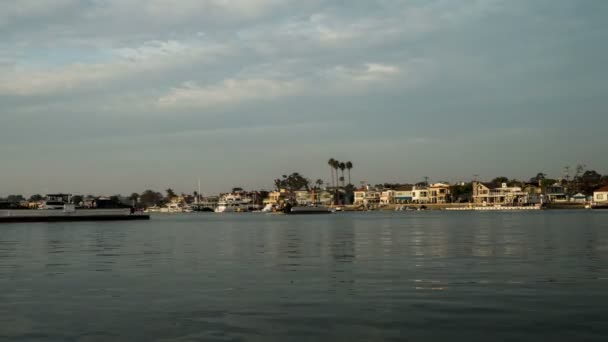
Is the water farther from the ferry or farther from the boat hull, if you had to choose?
the ferry

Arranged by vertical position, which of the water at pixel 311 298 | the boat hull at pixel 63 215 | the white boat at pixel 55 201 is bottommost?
the water at pixel 311 298

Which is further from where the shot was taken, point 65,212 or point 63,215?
point 65,212

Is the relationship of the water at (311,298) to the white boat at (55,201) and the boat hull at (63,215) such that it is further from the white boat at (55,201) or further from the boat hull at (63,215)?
the white boat at (55,201)

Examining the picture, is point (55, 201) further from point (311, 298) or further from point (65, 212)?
point (311, 298)

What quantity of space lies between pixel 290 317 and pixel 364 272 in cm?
1152

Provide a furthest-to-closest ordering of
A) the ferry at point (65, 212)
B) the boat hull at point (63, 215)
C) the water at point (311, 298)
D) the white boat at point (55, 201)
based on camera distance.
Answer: the white boat at point (55, 201) < the ferry at point (65, 212) < the boat hull at point (63, 215) < the water at point (311, 298)

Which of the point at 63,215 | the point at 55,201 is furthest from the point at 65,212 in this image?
the point at 55,201

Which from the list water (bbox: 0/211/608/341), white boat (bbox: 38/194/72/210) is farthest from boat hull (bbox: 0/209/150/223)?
water (bbox: 0/211/608/341)

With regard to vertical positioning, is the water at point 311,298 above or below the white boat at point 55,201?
below

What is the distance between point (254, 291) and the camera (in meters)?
23.7

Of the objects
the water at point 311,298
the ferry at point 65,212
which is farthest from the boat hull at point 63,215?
the water at point 311,298

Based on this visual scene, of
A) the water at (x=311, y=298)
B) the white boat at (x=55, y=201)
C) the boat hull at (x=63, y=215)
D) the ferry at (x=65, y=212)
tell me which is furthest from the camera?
the white boat at (x=55, y=201)

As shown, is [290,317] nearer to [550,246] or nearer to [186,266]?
[186,266]

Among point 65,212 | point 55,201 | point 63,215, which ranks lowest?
point 63,215
